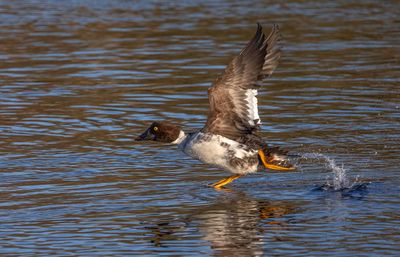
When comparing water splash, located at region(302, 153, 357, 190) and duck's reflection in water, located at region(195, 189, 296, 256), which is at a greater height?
water splash, located at region(302, 153, 357, 190)

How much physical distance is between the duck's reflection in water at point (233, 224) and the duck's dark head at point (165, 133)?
3.00ft

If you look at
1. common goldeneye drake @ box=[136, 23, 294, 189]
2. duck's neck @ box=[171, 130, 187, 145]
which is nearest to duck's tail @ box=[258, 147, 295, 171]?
common goldeneye drake @ box=[136, 23, 294, 189]

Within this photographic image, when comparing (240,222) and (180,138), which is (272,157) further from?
(240,222)

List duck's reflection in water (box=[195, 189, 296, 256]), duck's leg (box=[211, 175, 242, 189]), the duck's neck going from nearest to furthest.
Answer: duck's reflection in water (box=[195, 189, 296, 256]) < duck's leg (box=[211, 175, 242, 189]) < the duck's neck

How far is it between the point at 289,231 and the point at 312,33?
11951 mm

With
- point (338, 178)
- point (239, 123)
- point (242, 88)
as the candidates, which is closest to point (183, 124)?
point (239, 123)

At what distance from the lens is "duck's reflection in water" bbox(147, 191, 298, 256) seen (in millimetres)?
8781

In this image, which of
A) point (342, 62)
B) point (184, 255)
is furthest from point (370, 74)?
point (184, 255)

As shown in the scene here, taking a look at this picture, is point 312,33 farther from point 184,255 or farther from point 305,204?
point 184,255

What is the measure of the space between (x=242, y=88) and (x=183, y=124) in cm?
329

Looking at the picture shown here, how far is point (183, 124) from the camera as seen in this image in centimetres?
1391

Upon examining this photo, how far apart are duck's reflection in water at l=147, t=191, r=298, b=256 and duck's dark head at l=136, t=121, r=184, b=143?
91cm

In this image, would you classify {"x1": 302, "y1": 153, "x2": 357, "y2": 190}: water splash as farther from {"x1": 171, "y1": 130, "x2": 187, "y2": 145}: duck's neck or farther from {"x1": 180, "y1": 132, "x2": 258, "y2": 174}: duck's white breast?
{"x1": 171, "y1": 130, "x2": 187, "y2": 145}: duck's neck

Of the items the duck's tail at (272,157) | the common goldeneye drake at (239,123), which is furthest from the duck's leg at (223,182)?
the duck's tail at (272,157)
